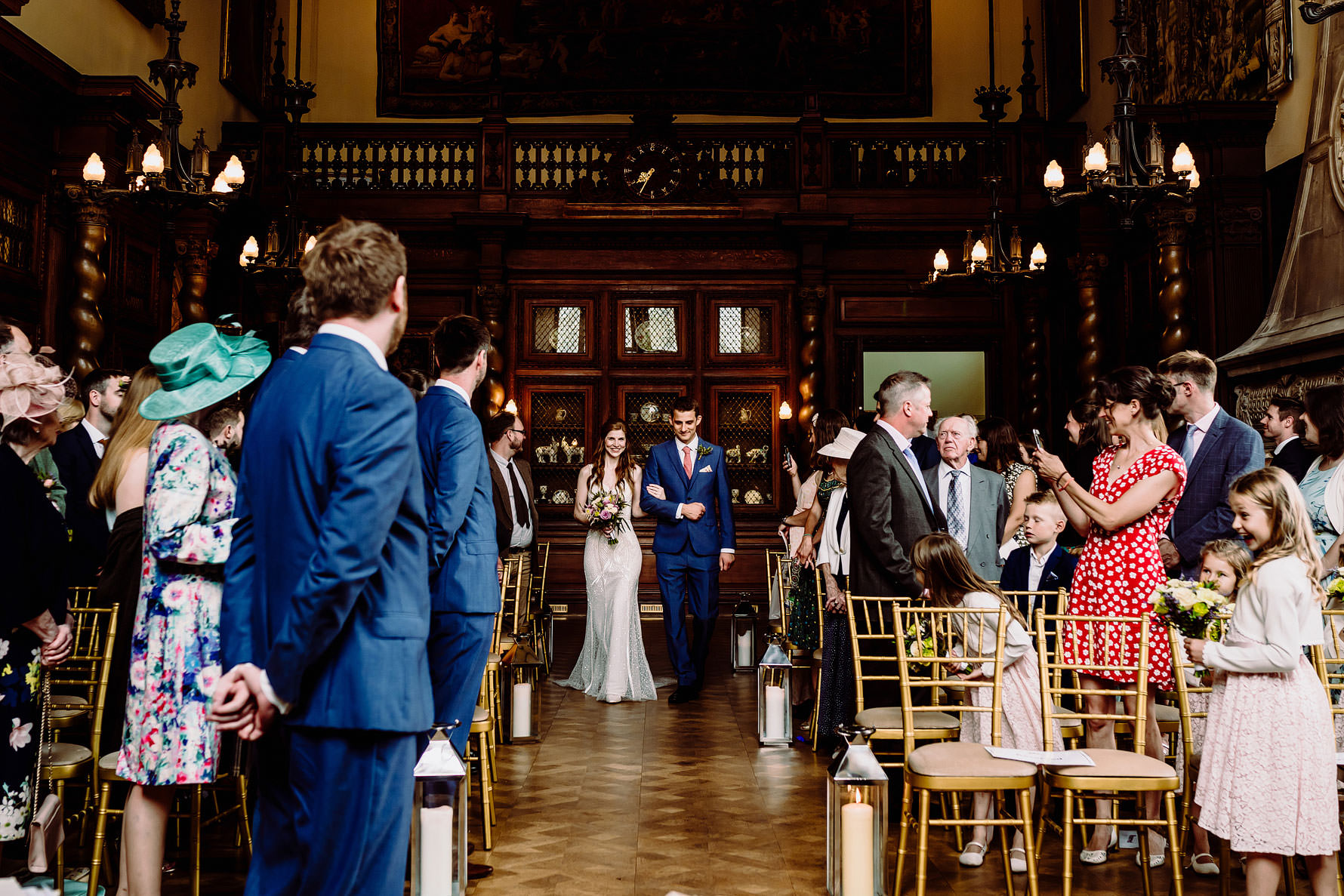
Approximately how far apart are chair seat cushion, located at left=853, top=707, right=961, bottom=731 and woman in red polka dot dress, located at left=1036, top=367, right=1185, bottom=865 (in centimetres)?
50

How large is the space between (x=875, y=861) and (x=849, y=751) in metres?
0.30

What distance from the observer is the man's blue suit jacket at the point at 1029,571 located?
4934mm

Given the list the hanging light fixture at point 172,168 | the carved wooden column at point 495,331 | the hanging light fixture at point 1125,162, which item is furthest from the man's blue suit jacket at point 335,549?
the carved wooden column at point 495,331

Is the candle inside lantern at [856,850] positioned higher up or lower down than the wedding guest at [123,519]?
lower down

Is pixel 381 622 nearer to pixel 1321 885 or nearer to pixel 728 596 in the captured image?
pixel 1321 885

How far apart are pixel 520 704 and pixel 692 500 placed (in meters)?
2.01

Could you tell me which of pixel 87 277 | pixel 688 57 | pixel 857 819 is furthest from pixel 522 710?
pixel 688 57

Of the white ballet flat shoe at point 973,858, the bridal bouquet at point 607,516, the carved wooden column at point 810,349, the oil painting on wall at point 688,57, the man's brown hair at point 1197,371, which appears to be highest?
the oil painting on wall at point 688,57

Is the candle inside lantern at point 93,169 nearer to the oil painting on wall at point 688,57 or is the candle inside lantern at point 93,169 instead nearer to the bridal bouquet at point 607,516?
the bridal bouquet at point 607,516

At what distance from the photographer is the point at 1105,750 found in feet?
11.2

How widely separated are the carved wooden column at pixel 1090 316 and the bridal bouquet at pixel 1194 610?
21.6 feet

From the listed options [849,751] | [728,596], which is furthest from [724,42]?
[849,751]

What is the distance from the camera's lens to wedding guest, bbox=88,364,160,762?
3.30 meters

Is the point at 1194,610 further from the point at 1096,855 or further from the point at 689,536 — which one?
the point at 689,536
